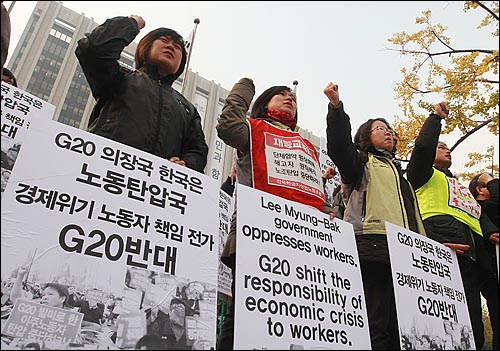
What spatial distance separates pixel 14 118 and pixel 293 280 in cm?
190

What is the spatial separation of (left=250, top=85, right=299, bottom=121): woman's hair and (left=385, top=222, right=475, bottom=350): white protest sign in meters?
1.03

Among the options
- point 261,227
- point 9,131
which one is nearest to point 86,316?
point 261,227

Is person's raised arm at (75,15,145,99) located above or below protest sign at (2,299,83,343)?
above

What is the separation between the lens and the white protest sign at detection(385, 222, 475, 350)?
1915 millimetres

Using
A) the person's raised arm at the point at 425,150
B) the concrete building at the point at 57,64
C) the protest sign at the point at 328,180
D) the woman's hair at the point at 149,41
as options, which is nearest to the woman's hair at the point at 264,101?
the woman's hair at the point at 149,41

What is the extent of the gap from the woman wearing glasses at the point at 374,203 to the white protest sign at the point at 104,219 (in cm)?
91

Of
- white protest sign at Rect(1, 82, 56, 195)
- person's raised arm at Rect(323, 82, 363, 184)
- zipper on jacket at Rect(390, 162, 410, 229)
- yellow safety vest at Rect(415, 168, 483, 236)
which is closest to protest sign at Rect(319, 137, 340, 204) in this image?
yellow safety vest at Rect(415, 168, 483, 236)

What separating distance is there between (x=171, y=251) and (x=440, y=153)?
2467mm

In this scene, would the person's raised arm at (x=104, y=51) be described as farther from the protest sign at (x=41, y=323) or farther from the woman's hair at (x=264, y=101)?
the protest sign at (x=41, y=323)

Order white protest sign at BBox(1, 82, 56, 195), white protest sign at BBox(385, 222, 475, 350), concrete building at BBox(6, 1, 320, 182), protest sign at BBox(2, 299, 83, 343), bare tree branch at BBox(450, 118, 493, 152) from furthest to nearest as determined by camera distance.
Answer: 1. concrete building at BBox(6, 1, 320, 182)
2. bare tree branch at BBox(450, 118, 493, 152)
3. white protest sign at BBox(1, 82, 56, 195)
4. white protest sign at BBox(385, 222, 475, 350)
5. protest sign at BBox(2, 299, 83, 343)

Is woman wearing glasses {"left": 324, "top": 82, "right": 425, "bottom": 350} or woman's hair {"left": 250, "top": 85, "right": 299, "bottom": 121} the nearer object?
woman wearing glasses {"left": 324, "top": 82, "right": 425, "bottom": 350}

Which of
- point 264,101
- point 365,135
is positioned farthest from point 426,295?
point 264,101

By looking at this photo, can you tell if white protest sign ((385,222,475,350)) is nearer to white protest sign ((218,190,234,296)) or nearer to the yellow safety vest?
the yellow safety vest

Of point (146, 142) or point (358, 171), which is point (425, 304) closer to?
point (358, 171)
